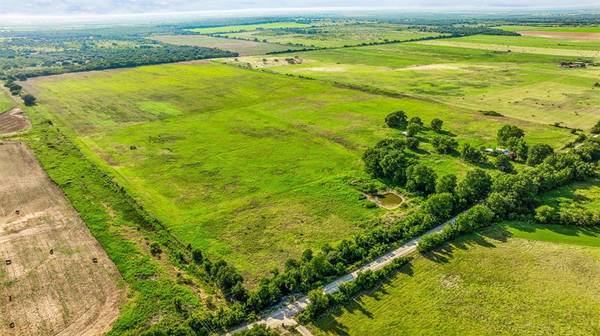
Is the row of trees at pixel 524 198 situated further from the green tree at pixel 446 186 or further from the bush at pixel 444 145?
the bush at pixel 444 145

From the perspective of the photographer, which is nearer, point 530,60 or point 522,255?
point 522,255

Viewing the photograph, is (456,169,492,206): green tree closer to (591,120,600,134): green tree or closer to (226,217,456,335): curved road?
(226,217,456,335): curved road

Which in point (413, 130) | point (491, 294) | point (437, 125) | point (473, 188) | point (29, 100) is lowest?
point (491, 294)

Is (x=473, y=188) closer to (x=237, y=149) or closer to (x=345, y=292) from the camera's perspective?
(x=345, y=292)

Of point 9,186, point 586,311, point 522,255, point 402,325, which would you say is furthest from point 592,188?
point 9,186

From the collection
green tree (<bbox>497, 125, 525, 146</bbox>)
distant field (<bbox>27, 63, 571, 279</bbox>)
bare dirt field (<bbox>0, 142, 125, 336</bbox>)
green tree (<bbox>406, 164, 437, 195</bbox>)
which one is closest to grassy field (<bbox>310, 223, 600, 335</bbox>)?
distant field (<bbox>27, 63, 571, 279</bbox>)

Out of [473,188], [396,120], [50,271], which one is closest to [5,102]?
[50,271]

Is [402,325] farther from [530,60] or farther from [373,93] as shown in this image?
[530,60]
